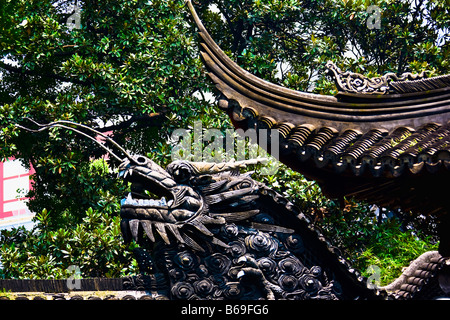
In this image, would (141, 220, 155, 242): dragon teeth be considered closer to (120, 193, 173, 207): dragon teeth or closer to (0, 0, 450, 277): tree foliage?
(120, 193, 173, 207): dragon teeth

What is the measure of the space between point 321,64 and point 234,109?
274 inches

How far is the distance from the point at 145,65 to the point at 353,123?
657cm

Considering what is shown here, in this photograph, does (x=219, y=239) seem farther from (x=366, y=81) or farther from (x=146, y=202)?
(x=366, y=81)

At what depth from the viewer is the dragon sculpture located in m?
4.79

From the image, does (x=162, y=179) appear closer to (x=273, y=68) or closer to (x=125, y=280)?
(x=125, y=280)

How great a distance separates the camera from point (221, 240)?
15.9 ft

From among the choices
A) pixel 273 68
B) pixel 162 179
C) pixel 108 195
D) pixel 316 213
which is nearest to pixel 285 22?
pixel 273 68

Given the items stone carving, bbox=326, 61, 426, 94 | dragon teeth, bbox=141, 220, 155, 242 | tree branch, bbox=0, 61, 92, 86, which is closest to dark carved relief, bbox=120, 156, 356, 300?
dragon teeth, bbox=141, 220, 155, 242

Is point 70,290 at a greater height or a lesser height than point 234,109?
lesser

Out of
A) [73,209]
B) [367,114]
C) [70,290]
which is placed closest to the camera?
[367,114]

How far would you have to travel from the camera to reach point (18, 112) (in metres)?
10.2

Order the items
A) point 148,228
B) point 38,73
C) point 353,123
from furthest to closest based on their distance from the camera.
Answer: point 38,73 < point 148,228 < point 353,123

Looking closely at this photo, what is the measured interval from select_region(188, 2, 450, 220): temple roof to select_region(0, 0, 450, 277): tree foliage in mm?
5305

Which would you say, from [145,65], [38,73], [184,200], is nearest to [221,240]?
[184,200]
